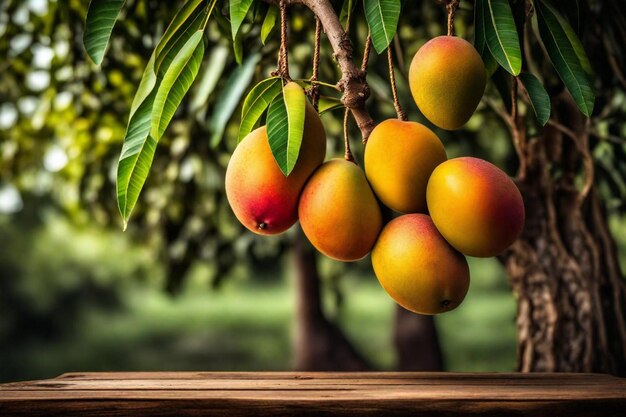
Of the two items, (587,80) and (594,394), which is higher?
(587,80)

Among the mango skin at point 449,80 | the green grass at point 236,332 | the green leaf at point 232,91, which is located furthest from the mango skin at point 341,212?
the green grass at point 236,332

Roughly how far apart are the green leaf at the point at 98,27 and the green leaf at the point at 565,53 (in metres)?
0.53

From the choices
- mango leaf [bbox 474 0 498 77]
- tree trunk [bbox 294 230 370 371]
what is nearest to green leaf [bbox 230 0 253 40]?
mango leaf [bbox 474 0 498 77]

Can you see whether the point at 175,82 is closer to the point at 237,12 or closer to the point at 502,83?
the point at 237,12

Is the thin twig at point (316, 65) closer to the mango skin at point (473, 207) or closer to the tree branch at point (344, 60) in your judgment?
the tree branch at point (344, 60)

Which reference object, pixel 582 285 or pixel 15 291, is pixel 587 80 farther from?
pixel 15 291

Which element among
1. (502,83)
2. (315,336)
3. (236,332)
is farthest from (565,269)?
(236,332)

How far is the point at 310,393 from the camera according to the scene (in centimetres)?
77

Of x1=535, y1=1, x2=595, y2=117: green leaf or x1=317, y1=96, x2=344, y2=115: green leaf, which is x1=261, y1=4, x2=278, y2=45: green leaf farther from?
x1=535, y1=1, x2=595, y2=117: green leaf

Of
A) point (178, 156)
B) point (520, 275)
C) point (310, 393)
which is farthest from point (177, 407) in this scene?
point (178, 156)

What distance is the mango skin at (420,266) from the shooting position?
30.7 inches

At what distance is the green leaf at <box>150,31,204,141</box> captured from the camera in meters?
0.87

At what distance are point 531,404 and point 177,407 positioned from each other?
0.36 meters

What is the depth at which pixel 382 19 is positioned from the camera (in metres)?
0.82
